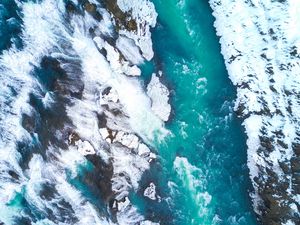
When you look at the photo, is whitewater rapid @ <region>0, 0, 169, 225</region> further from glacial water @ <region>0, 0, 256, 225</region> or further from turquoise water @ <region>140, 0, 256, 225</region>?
turquoise water @ <region>140, 0, 256, 225</region>

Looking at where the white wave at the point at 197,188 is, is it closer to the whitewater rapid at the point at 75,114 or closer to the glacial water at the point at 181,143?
the glacial water at the point at 181,143

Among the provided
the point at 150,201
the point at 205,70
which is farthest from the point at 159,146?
the point at 205,70

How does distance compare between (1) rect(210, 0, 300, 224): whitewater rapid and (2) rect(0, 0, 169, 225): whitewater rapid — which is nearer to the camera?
(2) rect(0, 0, 169, 225): whitewater rapid

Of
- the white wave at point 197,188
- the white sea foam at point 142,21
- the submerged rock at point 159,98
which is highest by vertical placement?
the white sea foam at point 142,21

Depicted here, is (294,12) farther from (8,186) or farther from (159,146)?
(8,186)

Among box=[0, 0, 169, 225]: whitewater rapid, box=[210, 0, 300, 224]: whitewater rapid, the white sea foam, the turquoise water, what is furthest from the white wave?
the white sea foam

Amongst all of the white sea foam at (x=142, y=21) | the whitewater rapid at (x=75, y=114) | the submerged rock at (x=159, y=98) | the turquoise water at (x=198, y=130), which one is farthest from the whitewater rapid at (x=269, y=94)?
the whitewater rapid at (x=75, y=114)
